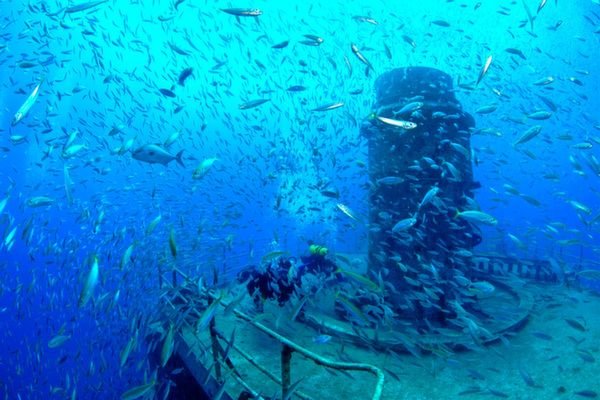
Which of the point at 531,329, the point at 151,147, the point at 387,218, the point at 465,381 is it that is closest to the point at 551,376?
the point at 465,381

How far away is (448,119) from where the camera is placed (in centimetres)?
873

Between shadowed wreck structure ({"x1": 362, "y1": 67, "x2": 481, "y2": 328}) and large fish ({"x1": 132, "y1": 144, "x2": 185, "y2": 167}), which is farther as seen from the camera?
shadowed wreck structure ({"x1": 362, "y1": 67, "x2": 481, "y2": 328})

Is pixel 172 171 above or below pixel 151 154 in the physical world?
below

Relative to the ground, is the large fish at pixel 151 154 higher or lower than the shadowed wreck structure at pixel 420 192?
higher

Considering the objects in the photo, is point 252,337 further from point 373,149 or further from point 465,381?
point 373,149

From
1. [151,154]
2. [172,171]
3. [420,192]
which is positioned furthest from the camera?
[172,171]

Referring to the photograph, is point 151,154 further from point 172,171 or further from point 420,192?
point 172,171

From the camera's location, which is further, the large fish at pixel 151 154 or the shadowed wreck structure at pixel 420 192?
the shadowed wreck structure at pixel 420 192

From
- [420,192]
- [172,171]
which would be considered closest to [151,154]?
[420,192]

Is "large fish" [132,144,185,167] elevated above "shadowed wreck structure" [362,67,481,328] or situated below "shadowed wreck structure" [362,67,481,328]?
above

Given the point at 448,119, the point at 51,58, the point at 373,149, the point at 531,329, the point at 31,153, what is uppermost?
the point at 51,58

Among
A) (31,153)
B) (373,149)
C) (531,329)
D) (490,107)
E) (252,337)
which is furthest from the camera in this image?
(31,153)

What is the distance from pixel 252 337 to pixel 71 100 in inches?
2800

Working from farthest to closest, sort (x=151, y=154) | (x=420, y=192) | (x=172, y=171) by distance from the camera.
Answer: (x=172, y=171)
(x=420, y=192)
(x=151, y=154)
